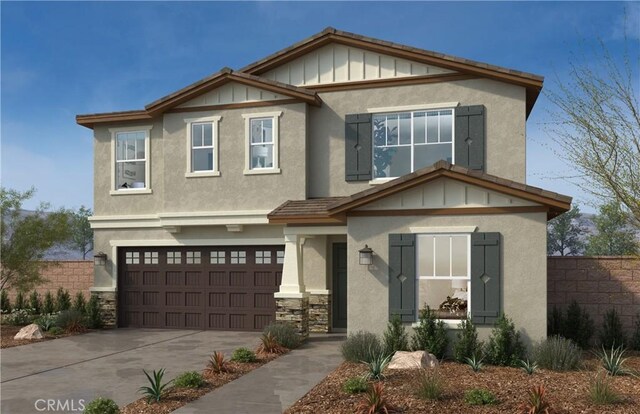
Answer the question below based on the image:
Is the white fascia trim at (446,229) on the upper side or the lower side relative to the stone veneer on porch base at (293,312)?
upper

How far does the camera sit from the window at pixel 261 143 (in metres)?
15.4

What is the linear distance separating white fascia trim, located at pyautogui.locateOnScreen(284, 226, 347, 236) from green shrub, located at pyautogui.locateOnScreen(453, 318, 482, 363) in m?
4.26

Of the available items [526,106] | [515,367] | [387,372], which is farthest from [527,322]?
[526,106]

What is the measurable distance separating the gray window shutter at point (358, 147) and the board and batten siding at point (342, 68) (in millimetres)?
1167

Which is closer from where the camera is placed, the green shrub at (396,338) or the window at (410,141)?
the green shrub at (396,338)

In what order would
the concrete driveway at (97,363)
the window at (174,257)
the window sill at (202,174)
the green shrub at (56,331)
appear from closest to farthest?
the concrete driveway at (97,363)
the green shrub at (56,331)
the window sill at (202,174)
the window at (174,257)

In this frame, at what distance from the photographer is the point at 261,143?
1558 cm

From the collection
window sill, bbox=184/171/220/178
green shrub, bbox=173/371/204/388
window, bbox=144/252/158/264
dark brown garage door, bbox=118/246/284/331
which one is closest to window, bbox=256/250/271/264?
dark brown garage door, bbox=118/246/284/331

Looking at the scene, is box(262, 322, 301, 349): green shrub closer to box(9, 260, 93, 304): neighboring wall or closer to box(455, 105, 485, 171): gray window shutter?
box(455, 105, 485, 171): gray window shutter

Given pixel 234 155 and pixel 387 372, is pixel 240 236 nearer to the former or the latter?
pixel 234 155

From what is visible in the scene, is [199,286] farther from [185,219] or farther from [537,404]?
[537,404]

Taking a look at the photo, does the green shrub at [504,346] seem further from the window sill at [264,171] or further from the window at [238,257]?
the window at [238,257]

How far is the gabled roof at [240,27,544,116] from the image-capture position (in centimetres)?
1411

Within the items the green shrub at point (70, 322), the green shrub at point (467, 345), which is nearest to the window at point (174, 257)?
the green shrub at point (70, 322)
